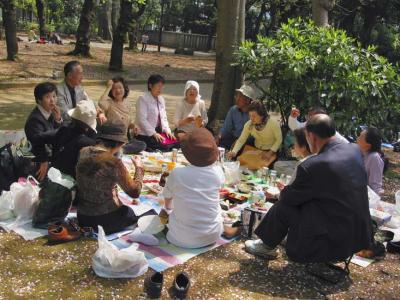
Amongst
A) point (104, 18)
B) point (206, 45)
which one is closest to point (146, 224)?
point (206, 45)

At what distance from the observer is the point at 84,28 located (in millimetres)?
19453

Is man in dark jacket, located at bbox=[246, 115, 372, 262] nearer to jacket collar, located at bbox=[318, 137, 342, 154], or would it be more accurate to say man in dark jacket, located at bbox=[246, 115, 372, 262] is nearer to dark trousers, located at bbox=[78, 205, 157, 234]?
jacket collar, located at bbox=[318, 137, 342, 154]

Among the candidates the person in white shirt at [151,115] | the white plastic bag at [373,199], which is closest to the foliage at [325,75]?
the person in white shirt at [151,115]

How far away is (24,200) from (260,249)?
2423 mm

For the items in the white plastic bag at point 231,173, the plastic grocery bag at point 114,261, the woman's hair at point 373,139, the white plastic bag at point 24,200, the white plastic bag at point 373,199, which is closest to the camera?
the plastic grocery bag at point 114,261

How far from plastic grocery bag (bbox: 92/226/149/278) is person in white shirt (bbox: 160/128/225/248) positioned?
56 centimetres

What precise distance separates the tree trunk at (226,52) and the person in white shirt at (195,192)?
5.13 metres

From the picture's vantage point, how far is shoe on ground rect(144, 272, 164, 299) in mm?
3387

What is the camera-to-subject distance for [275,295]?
3.60 metres

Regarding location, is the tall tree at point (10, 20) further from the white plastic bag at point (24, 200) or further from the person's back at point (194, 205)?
the person's back at point (194, 205)

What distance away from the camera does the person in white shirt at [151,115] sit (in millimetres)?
7340

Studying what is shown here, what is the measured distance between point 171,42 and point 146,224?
124ft

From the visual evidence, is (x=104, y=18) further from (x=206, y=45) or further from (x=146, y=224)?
(x=146, y=224)

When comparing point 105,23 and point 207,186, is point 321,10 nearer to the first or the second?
point 207,186
